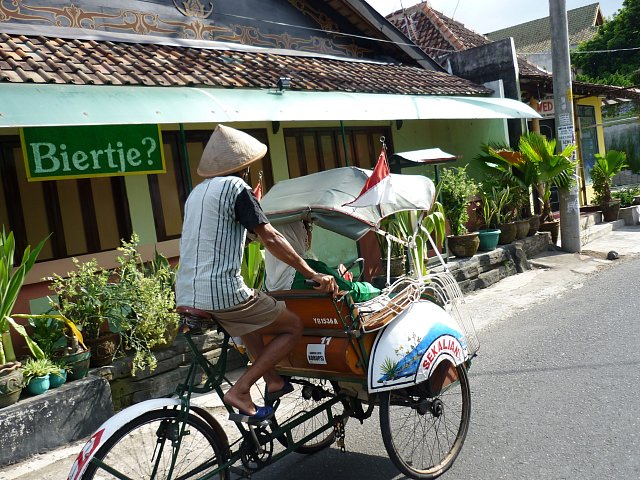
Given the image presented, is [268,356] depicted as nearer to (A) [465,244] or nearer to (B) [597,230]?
(A) [465,244]

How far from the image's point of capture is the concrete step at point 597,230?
42.1 feet

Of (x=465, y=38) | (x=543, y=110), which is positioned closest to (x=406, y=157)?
(x=543, y=110)

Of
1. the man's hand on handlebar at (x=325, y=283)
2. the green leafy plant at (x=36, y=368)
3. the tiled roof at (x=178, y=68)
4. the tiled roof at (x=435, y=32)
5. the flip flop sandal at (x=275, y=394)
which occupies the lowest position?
the flip flop sandal at (x=275, y=394)

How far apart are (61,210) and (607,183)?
39.9ft

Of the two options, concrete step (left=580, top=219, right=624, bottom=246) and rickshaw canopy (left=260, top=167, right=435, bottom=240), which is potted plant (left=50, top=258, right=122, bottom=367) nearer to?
rickshaw canopy (left=260, top=167, right=435, bottom=240)

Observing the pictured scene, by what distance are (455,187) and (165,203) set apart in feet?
15.6

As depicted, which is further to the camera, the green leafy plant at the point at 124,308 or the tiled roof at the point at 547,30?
the tiled roof at the point at 547,30

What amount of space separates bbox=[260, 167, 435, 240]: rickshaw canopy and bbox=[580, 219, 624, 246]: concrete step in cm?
951

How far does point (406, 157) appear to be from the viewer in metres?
7.31

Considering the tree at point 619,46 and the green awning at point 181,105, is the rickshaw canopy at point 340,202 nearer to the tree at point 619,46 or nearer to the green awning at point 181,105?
the green awning at point 181,105

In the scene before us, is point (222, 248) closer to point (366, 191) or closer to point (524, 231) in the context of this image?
point (366, 191)

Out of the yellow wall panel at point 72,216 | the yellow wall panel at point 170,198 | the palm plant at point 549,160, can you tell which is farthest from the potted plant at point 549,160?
the yellow wall panel at point 72,216

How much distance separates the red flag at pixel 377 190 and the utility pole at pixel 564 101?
872 cm

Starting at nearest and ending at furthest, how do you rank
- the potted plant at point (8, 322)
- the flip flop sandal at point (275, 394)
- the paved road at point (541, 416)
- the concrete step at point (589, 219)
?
the flip flop sandal at point (275, 394) → the paved road at point (541, 416) → the potted plant at point (8, 322) → the concrete step at point (589, 219)
